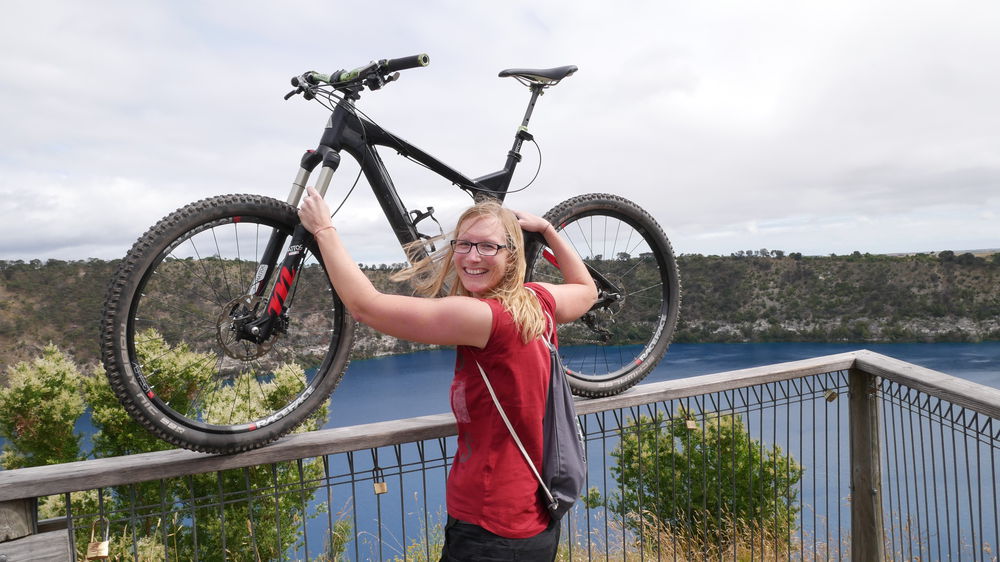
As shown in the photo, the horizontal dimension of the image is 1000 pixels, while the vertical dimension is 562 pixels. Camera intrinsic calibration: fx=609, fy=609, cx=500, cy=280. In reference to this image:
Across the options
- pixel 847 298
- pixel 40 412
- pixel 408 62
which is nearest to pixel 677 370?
pixel 847 298

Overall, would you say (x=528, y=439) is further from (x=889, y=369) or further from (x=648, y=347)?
(x=889, y=369)

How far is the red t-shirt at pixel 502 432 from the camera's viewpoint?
1.45 metres

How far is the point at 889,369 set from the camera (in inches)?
108

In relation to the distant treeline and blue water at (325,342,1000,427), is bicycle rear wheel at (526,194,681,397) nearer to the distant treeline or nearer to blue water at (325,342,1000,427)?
blue water at (325,342,1000,427)

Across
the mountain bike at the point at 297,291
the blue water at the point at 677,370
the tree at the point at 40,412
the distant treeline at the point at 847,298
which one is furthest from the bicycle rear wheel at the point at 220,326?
the distant treeline at the point at 847,298

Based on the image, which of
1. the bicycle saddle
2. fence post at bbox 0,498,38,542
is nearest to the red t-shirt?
fence post at bbox 0,498,38,542

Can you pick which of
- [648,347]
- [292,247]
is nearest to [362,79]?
[292,247]

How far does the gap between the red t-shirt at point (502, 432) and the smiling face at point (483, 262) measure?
4.5 inches

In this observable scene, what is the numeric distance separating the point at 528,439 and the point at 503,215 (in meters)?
0.58

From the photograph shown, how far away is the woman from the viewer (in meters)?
1.38

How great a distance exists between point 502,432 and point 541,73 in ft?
5.62

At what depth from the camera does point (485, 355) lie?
1.46 meters

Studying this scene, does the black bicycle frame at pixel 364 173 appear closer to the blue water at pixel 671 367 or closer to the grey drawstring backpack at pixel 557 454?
the grey drawstring backpack at pixel 557 454

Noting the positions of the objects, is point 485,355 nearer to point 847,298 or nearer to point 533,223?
point 533,223
